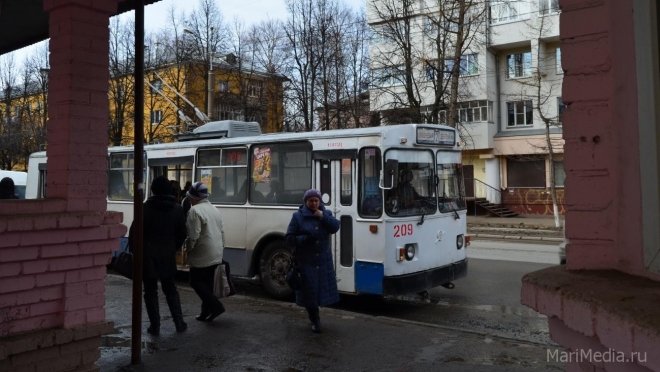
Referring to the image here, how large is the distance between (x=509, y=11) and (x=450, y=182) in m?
28.0

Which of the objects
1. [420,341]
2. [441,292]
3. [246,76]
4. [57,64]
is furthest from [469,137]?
[57,64]

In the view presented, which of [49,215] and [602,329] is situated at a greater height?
[49,215]

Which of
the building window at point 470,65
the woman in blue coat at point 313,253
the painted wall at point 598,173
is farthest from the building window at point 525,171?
the painted wall at point 598,173

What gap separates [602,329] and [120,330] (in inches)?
229

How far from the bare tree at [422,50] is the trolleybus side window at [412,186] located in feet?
59.1

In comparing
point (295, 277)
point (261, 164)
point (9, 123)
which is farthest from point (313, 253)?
point (9, 123)

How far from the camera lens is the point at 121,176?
41.3 ft

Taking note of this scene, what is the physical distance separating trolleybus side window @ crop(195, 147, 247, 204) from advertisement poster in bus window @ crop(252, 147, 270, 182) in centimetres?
25

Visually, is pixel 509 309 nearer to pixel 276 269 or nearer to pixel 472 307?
pixel 472 307

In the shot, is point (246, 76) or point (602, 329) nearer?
point (602, 329)

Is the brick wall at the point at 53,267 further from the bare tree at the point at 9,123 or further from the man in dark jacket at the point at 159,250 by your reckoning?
the bare tree at the point at 9,123

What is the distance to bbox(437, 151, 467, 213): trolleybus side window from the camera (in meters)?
9.25

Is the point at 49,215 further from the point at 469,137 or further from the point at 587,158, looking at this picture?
the point at 469,137

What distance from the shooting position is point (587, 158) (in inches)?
97.5
